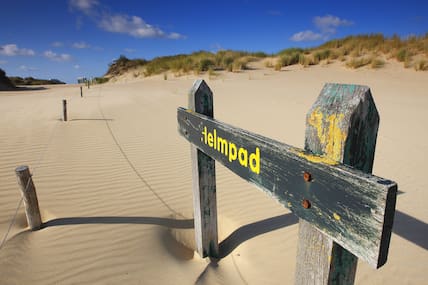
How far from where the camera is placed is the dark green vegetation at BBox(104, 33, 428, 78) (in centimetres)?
1297

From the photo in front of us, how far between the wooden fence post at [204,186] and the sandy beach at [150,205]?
217 millimetres

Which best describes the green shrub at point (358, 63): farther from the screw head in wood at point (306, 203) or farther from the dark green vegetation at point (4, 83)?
the dark green vegetation at point (4, 83)

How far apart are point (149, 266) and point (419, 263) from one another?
2.59m

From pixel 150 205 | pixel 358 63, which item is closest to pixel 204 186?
pixel 150 205

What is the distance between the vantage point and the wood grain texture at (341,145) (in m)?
0.84

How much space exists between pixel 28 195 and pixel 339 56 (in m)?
16.7

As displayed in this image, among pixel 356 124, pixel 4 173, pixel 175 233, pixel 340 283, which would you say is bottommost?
pixel 175 233

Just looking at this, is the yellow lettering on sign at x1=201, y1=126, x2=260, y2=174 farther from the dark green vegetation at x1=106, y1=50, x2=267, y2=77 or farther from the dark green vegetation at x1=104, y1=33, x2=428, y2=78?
the dark green vegetation at x1=106, y1=50, x2=267, y2=77

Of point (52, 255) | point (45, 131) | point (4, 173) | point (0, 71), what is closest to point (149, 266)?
point (52, 255)

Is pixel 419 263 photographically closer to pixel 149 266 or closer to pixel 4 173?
pixel 149 266

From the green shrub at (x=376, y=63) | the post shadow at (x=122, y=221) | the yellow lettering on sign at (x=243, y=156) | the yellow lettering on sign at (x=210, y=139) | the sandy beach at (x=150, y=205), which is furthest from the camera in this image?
the green shrub at (x=376, y=63)

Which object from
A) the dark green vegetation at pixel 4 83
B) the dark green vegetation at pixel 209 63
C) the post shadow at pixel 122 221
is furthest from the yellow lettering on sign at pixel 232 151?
the dark green vegetation at pixel 4 83

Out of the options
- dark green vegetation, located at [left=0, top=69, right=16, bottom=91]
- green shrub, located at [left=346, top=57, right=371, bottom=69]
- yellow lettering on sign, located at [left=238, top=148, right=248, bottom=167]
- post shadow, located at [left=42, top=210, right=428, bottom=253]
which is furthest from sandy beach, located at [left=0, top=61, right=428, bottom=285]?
dark green vegetation, located at [left=0, top=69, right=16, bottom=91]

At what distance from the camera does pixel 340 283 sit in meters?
1.02
